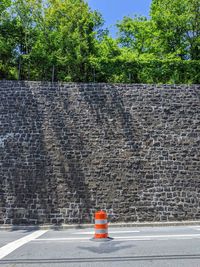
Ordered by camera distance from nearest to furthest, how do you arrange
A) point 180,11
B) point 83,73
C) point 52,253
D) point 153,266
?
point 153,266 < point 52,253 < point 83,73 < point 180,11

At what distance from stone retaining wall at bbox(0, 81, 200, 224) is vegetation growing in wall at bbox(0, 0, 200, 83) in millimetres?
5302

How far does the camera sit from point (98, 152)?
1619cm

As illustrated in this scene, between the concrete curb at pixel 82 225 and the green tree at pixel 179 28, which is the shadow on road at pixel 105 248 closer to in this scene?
the concrete curb at pixel 82 225

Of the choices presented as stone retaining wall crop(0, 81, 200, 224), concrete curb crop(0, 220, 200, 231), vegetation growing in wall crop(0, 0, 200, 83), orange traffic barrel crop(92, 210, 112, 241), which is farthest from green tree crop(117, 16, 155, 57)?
orange traffic barrel crop(92, 210, 112, 241)

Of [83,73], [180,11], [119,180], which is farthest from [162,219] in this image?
[180,11]

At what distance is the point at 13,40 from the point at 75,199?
49.3 feet

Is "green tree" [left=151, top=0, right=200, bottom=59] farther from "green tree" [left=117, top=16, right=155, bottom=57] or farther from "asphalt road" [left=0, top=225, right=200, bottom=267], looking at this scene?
"asphalt road" [left=0, top=225, right=200, bottom=267]

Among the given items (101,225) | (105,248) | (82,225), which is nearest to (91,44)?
(82,225)

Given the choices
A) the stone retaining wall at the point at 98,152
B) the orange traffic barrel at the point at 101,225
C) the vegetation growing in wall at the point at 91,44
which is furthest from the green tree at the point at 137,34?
the orange traffic barrel at the point at 101,225

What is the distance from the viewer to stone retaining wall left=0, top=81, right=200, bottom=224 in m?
15.2

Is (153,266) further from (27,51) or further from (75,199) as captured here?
(27,51)

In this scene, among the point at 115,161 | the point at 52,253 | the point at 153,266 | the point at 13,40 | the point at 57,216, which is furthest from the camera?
the point at 13,40

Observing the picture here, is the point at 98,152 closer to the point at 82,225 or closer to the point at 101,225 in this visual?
the point at 82,225

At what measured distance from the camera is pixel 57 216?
49.0ft
